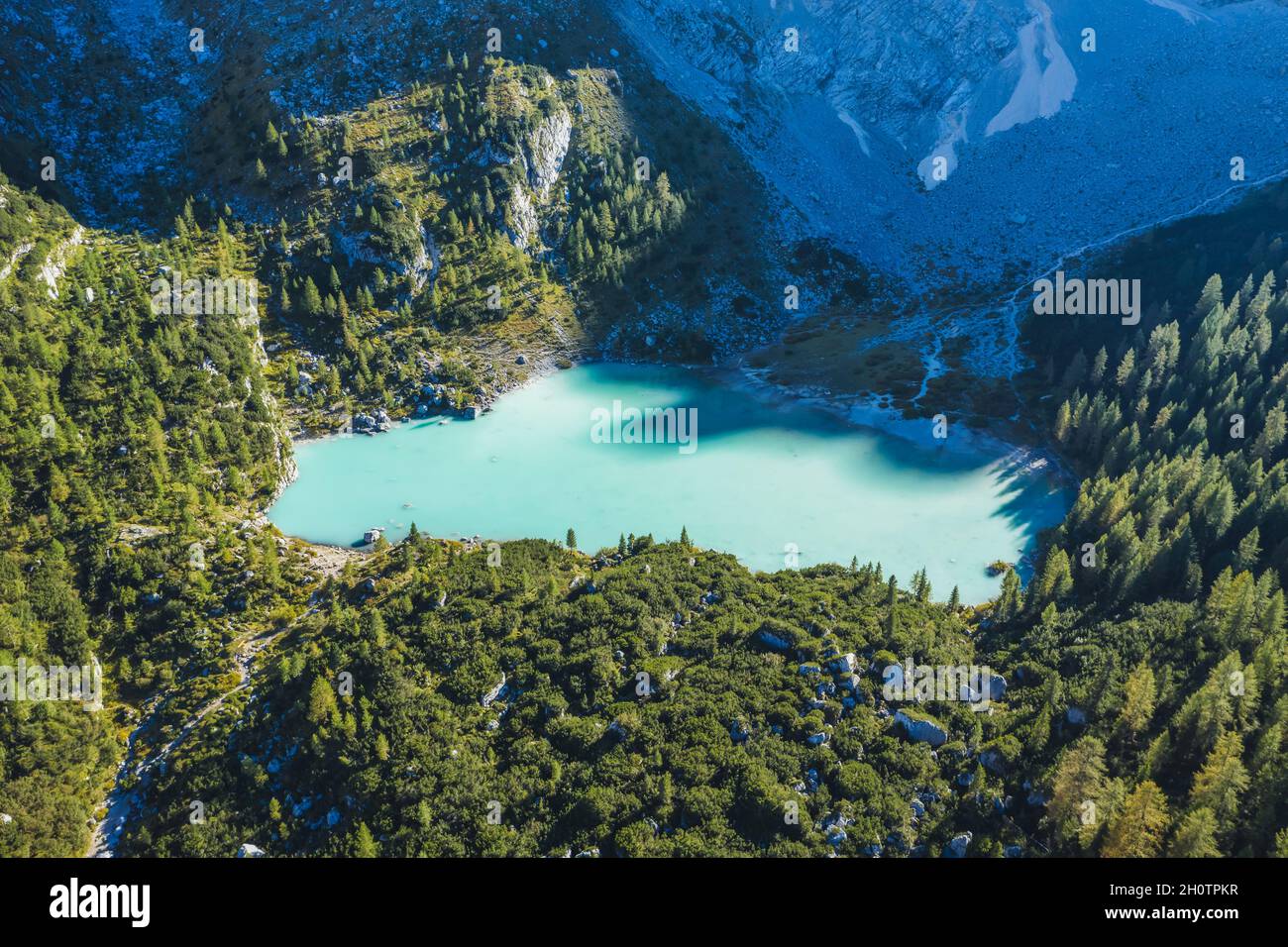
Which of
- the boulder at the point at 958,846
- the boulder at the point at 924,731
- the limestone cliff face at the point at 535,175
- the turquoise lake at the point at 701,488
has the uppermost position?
the limestone cliff face at the point at 535,175

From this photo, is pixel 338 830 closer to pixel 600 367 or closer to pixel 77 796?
pixel 77 796

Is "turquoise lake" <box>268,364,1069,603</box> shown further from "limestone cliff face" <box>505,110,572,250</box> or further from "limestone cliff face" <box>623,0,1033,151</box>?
"limestone cliff face" <box>623,0,1033,151</box>

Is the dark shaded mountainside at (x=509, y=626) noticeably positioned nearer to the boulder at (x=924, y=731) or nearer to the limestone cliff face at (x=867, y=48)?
the boulder at (x=924, y=731)

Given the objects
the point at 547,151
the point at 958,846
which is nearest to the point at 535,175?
the point at 547,151

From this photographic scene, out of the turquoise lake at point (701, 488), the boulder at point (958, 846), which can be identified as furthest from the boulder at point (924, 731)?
the turquoise lake at point (701, 488)

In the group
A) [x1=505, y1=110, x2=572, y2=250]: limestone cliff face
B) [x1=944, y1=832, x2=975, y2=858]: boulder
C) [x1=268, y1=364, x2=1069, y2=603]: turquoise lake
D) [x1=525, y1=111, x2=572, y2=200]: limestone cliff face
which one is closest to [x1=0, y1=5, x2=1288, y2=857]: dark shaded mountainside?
[x1=944, y1=832, x2=975, y2=858]: boulder

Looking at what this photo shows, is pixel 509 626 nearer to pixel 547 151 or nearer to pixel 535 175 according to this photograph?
pixel 535 175

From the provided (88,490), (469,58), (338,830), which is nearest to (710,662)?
(338,830)

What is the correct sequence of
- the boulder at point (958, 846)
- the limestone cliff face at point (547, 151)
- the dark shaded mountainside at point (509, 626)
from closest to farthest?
the boulder at point (958, 846), the dark shaded mountainside at point (509, 626), the limestone cliff face at point (547, 151)
